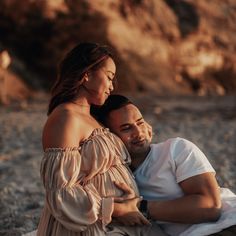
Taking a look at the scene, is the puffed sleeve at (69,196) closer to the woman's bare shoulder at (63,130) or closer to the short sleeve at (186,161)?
the woman's bare shoulder at (63,130)

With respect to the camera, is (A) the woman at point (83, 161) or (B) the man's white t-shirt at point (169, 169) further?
(B) the man's white t-shirt at point (169, 169)

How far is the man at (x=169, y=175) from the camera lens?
2.92m

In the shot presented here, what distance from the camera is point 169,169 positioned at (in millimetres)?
3055

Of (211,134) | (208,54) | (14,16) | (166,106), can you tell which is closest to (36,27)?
(14,16)

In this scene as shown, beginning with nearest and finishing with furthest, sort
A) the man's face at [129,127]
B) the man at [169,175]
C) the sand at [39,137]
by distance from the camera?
the man at [169,175]
the man's face at [129,127]
the sand at [39,137]

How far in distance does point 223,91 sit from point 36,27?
25.0 feet

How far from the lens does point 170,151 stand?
3047mm

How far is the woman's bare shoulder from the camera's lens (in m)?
2.83

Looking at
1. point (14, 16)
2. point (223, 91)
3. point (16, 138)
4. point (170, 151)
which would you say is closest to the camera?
point (170, 151)

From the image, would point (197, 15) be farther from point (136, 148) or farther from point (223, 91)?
point (136, 148)

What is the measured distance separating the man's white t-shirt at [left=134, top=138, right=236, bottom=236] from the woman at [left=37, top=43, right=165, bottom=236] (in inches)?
4.4

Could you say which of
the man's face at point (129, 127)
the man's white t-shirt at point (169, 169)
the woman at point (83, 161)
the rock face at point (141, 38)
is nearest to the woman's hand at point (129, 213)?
the woman at point (83, 161)

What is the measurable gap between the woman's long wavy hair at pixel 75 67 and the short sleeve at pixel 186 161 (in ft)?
1.79

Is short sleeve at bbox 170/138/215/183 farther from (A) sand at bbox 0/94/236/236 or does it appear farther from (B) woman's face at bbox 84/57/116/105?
(A) sand at bbox 0/94/236/236
